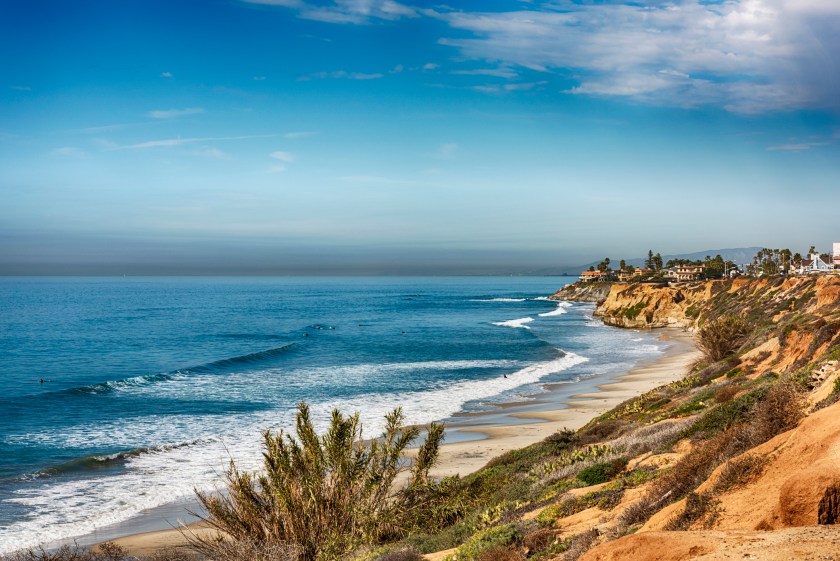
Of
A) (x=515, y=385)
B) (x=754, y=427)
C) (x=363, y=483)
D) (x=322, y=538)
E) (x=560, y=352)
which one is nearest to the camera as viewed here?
(x=754, y=427)

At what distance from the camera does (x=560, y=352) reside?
56.9m

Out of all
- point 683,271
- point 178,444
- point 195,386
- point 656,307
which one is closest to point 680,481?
point 178,444

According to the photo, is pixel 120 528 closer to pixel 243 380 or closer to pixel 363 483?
pixel 363 483

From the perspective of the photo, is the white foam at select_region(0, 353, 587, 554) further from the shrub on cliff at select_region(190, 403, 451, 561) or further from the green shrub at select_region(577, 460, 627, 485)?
the green shrub at select_region(577, 460, 627, 485)

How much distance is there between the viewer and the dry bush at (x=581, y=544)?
8.66m

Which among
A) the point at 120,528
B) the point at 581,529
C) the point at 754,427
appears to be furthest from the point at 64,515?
the point at 754,427

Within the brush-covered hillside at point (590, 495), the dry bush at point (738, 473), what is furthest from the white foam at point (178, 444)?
the dry bush at point (738, 473)

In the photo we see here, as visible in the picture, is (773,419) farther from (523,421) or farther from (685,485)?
(523,421)

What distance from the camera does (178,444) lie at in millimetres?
27172

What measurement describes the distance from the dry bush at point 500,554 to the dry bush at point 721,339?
27.2 meters

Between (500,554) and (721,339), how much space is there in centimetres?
2819

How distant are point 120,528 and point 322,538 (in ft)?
28.7

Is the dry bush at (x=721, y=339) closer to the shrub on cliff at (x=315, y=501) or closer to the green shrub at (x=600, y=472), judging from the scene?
the green shrub at (x=600, y=472)

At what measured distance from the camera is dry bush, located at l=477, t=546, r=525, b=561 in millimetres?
9531
